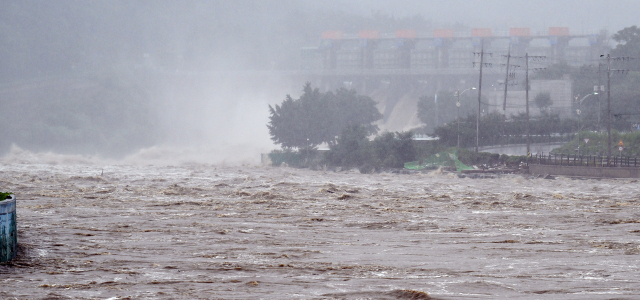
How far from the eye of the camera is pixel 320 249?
1562 cm

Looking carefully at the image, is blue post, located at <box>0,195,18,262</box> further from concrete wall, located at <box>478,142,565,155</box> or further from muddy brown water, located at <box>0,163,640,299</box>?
concrete wall, located at <box>478,142,565,155</box>

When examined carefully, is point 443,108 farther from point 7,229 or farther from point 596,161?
point 7,229

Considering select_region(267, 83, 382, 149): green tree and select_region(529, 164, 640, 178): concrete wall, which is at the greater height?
select_region(267, 83, 382, 149): green tree

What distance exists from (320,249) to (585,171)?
40.9 metres

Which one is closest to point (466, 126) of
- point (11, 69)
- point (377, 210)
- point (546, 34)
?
point (377, 210)

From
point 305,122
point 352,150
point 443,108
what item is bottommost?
point 352,150

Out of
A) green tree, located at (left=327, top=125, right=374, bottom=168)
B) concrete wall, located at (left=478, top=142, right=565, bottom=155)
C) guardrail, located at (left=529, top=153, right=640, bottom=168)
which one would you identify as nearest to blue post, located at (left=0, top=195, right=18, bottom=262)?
guardrail, located at (left=529, top=153, right=640, bottom=168)

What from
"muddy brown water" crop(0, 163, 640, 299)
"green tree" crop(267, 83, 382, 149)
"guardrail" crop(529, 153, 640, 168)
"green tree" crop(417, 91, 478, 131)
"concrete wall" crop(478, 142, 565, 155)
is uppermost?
"green tree" crop(417, 91, 478, 131)

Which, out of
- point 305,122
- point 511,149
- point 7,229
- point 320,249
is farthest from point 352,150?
point 7,229

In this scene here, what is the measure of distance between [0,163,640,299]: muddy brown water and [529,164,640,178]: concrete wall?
17.9 m

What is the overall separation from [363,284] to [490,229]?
10.1 metres

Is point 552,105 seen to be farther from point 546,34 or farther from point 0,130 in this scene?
point 0,130

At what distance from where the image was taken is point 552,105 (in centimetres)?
10456

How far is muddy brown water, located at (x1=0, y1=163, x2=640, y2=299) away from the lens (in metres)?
11.0
